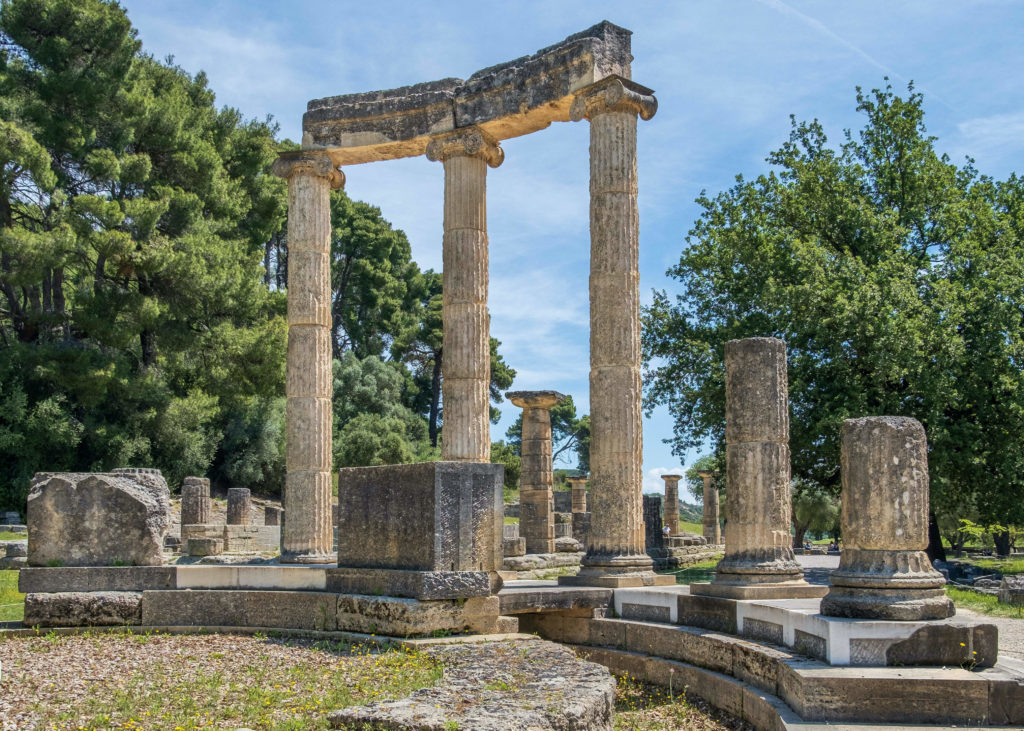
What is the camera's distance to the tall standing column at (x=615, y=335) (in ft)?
40.7

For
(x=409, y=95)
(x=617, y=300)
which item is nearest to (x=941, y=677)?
(x=617, y=300)

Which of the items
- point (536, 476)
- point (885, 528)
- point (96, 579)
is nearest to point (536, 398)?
point (536, 476)

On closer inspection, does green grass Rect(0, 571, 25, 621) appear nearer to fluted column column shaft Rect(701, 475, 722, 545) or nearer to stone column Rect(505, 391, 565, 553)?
stone column Rect(505, 391, 565, 553)

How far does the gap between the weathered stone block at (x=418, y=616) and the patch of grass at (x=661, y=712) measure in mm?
1472

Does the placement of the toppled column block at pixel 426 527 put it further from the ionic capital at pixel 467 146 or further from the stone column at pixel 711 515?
the stone column at pixel 711 515

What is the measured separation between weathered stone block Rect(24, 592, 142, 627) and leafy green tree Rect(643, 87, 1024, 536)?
497 inches

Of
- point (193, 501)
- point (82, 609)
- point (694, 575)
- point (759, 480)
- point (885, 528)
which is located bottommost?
point (694, 575)

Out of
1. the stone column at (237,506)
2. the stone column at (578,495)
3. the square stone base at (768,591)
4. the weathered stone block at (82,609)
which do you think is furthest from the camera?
the stone column at (578,495)

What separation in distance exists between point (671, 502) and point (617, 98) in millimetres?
26759

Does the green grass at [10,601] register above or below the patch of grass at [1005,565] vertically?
above

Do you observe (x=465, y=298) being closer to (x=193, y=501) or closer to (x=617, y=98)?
(x=617, y=98)

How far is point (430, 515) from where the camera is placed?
29.7 feet

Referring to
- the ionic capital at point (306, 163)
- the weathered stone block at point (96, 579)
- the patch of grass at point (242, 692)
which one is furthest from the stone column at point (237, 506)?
the patch of grass at point (242, 692)

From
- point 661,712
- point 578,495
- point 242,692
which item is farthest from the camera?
point 578,495
